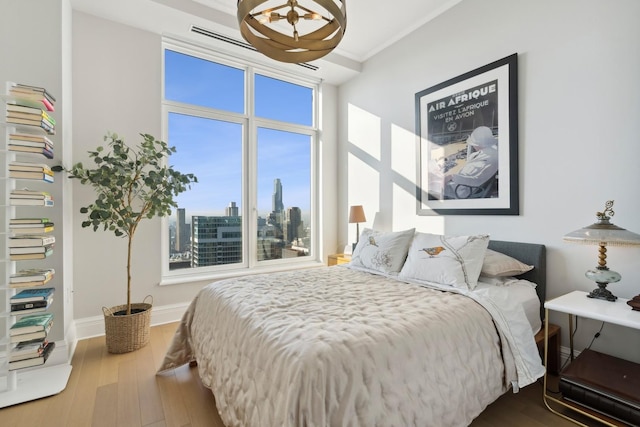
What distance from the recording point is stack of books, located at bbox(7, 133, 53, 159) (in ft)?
6.36

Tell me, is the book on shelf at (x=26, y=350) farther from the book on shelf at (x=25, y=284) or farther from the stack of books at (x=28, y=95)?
the stack of books at (x=28, y=95)

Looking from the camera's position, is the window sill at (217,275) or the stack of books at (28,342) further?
the window sill at (217,275)

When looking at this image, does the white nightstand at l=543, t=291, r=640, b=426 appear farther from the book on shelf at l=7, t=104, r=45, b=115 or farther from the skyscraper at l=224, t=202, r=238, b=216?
the book on shelf at l=7, t=104, r=45, b=115

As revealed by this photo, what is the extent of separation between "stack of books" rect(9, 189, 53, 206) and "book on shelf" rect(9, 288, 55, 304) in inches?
22.5

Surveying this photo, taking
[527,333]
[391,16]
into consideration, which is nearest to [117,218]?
[527,333]

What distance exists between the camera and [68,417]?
1.75 metres

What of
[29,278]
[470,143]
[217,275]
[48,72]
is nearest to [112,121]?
[48,72]

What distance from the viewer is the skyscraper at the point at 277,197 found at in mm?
4074

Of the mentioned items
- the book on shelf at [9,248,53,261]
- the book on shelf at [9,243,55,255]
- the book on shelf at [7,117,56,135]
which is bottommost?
the book on shelf at [9,248,53,261]

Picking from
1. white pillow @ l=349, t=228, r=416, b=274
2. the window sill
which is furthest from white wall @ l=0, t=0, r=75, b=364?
white pillow @ l=349, t=228, r=416, b=274

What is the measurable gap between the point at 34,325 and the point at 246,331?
1.53m

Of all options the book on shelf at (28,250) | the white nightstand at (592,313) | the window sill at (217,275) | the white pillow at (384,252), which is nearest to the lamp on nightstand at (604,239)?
A: the white nightstand at (592,313)

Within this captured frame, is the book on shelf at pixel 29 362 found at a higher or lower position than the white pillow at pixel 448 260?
lower

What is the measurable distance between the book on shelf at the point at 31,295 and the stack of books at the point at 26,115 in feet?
3.50
